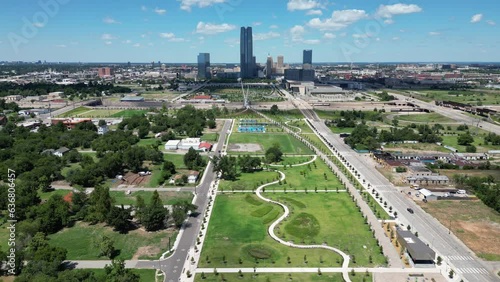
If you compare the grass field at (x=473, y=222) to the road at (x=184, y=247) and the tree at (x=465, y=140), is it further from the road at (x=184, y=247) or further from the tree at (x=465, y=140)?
the tree at (x=465, y=140)

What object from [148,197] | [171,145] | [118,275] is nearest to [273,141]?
[171,145]

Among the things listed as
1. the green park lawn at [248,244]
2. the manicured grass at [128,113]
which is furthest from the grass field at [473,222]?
the manicured grass at [128,113]

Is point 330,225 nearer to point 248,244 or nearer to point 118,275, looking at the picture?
point 248,244

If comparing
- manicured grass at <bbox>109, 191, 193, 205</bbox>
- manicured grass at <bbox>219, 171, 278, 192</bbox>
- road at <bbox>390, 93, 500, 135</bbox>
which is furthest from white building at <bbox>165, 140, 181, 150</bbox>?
road at <bbox>390, 93, 500, 135</bbox>

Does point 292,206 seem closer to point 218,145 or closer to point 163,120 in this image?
point 218,145

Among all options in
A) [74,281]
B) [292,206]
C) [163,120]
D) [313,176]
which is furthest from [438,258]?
[163,120]

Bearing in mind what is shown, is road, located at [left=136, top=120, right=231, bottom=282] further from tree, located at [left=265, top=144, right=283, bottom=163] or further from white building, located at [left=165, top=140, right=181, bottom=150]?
white building, located at [left=165, top=140, right=181, bottom=150]
